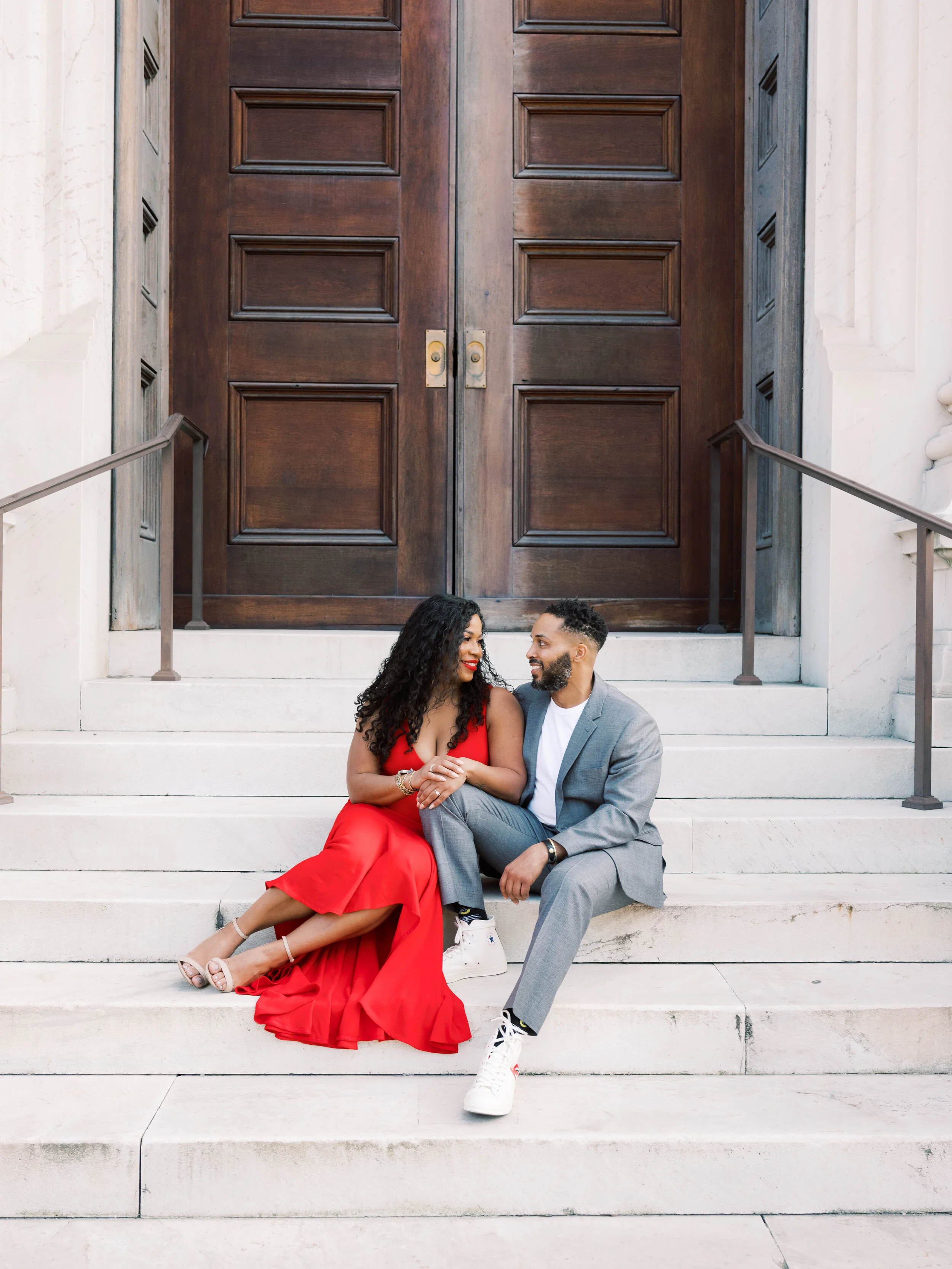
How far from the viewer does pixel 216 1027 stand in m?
2.80

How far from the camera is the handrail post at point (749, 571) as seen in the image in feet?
13.9

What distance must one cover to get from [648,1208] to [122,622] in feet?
10.5

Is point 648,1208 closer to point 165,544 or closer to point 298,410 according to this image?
point 165,544

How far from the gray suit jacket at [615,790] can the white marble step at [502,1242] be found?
0.90 meters

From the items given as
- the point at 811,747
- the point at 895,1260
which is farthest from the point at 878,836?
the point at 895,1260

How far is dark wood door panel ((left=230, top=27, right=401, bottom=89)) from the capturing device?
516 cm

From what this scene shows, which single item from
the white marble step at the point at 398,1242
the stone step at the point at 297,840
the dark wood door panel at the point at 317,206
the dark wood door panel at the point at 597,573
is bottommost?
the white marble step at the point at 398,1242

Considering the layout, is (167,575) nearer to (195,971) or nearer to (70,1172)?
(195,971)

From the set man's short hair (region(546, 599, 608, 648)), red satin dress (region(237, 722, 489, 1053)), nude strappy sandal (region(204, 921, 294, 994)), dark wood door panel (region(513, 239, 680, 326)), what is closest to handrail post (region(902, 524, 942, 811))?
man's short hair (region(546, 599, 608, 648))

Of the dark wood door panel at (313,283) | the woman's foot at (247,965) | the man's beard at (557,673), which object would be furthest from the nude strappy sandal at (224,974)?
the dark wood door panel at (313,283)

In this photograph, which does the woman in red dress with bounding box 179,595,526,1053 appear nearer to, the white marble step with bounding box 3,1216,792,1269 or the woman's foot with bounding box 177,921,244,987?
the woman's foot with bounding box 177,921,244,987

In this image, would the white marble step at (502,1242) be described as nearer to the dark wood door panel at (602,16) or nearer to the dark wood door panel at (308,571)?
the dark wood door panel at (308,571)

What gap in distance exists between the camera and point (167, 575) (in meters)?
4.15

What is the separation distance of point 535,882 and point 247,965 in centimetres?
83
